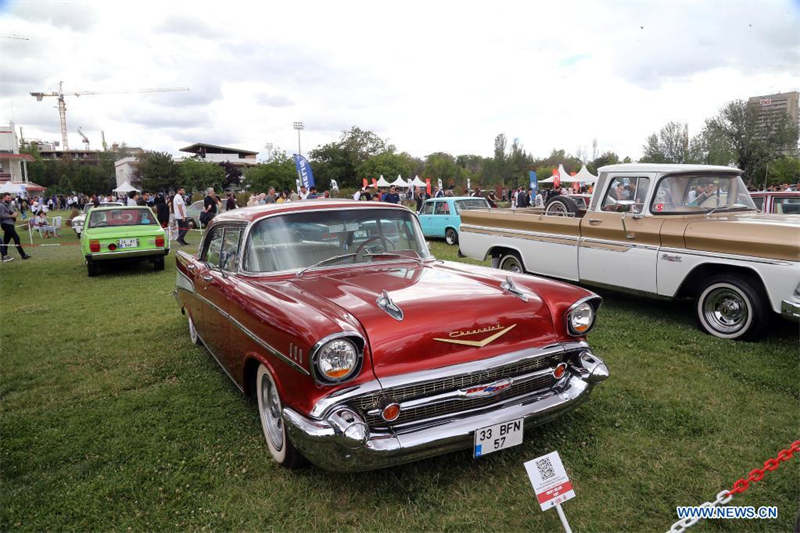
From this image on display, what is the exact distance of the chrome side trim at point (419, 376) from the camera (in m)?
2.43

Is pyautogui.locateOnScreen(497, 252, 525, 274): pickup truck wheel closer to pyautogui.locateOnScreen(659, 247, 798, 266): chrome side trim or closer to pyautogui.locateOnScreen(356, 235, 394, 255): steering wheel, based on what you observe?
pyautogui.locateOnScreen(659, 247, 798, 266): chrome side trim

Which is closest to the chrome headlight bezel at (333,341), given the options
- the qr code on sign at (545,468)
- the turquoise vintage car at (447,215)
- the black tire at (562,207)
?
the qr code on sign at (545,468)

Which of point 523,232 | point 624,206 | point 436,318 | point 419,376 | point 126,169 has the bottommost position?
point 419,376

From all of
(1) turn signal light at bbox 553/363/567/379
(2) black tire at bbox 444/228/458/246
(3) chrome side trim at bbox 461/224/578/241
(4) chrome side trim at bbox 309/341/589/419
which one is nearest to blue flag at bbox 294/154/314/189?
(2) black tire at bbox 444/228/458/246

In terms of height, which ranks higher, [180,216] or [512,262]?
[180,216]

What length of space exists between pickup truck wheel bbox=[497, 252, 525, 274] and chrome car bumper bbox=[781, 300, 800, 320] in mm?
3234

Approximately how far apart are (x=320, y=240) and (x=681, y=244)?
400 cm

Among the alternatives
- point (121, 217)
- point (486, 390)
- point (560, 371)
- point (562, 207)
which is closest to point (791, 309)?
point (560, 371)

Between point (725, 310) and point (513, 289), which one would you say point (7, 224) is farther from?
point (725, 310)

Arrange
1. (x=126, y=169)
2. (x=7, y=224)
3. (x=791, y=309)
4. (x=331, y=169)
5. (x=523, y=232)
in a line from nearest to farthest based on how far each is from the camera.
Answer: (x=791, y=309)
(x=523, y=232)
(x=7, y=224)
(x=331, y=169)
(x=126, y=169)

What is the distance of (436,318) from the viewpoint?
269 centimetres

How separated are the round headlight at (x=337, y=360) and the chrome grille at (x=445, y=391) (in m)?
0.15

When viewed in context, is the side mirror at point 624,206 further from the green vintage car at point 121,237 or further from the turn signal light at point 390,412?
the green vintage car at point 121,237

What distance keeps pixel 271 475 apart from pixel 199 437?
80 centimetres
